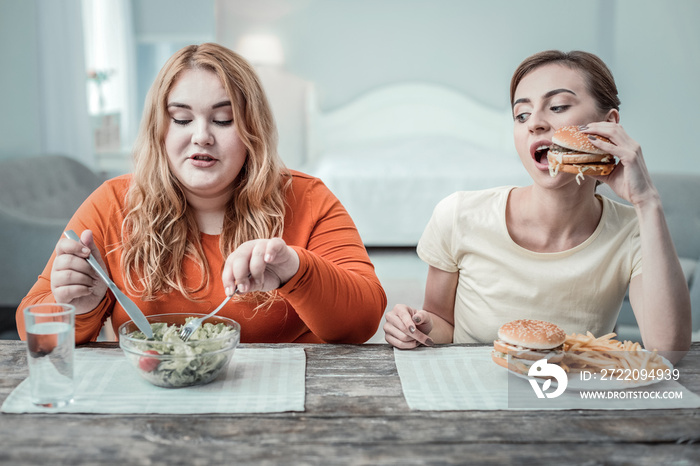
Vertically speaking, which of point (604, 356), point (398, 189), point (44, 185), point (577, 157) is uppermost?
point (577, 157)

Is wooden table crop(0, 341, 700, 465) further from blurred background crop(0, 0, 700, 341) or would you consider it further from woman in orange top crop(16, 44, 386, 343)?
blurred background crop(0, 0, 700, 341)

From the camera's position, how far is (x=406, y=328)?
118 centimetres

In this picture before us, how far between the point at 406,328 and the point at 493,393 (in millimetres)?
251

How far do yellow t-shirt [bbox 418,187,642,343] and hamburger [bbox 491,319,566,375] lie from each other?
0.35 meters

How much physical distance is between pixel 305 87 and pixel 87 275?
5.27 meters

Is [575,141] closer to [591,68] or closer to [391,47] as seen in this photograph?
[591,68]

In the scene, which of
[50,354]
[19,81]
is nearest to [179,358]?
[50,354]

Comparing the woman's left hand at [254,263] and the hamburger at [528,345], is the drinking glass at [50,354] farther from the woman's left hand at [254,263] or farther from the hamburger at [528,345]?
→ the hamburger at [528,345]

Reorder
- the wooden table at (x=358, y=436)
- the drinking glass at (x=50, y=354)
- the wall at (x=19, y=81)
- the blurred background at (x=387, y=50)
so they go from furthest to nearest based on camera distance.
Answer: the blurred background at (x=387, y=50) < the wall at (x=19, y=81) < the drinking glass at (x=50, y=354) < the wooden table at (x=358, y=436)

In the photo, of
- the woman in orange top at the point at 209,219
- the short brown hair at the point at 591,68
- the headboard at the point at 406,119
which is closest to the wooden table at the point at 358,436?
the woman in orange top at the point at 209,219

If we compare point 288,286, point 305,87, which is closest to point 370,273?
point 288,286

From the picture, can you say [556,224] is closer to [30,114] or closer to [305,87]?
[30,114]

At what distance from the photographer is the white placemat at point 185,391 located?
899 millimetres

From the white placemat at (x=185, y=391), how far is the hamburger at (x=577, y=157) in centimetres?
64
